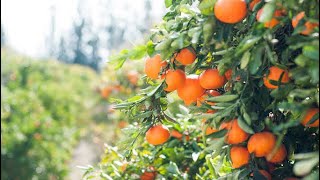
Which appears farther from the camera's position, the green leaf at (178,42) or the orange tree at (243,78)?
the green leaf at (178,42)

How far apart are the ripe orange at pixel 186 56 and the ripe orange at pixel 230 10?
5.6 inches

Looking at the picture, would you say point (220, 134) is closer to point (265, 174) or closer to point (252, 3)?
point (265, 174)

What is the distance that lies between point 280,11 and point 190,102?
358mm

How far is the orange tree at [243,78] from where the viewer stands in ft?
3.16

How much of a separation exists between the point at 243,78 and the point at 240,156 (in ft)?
0.63

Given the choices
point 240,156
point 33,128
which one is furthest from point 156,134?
point 33,128

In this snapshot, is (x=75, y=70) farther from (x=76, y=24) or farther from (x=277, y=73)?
(x=76, y=24)

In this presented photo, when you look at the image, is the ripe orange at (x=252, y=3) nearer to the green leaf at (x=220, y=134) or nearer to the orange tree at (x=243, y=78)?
the orange tree at (x=243, y=78)

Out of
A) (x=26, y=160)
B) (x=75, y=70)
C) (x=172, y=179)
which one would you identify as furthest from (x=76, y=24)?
(x=172, y=179)

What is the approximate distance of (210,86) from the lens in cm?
121

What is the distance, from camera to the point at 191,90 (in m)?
1.26

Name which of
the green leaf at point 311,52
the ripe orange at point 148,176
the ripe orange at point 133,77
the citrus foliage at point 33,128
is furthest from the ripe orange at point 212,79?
the citrus foliage at point 33,128

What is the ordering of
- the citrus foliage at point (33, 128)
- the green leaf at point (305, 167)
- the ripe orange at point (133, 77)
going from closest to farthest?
1. the green leaf at point (305, 167)
2. the ripe orange at point (133, 77)
3. the citrus foliage at point (33, 128)

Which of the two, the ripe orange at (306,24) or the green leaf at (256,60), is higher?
the ripe orange at (306,24)
